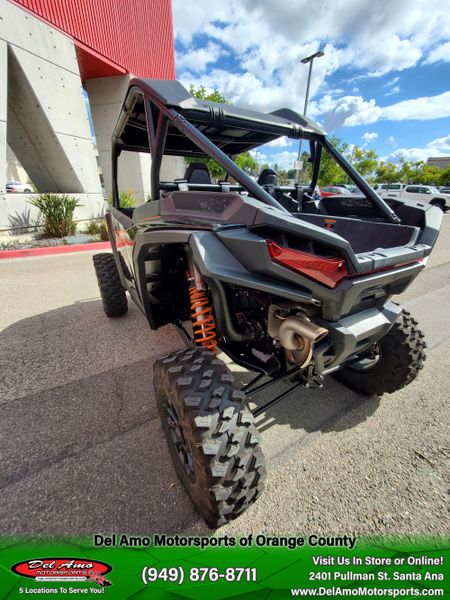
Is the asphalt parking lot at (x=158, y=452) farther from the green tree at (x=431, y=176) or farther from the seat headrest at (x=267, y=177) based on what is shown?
the green tree at (x=431, y=176)

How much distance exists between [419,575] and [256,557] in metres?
0.70

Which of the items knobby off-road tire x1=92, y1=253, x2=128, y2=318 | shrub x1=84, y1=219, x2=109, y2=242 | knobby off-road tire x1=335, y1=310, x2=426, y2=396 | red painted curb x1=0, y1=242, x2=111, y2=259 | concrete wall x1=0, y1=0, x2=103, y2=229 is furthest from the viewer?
shrub x1=84, y1=219, x2=109, y2=242

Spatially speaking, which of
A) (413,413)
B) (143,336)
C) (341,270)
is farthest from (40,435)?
(413,413)

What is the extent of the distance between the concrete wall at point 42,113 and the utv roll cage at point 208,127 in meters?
7.63

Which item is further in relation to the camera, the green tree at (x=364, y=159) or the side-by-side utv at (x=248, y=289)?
the green tree at (x=364, y=159)

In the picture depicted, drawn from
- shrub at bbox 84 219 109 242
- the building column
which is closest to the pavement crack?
shrub at bbox 84 219 109 242

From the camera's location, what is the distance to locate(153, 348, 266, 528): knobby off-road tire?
1.21 m

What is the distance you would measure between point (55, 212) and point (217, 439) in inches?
351

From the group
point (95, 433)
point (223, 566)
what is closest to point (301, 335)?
point (223, 566)

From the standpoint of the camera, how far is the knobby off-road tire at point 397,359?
6.69 feet

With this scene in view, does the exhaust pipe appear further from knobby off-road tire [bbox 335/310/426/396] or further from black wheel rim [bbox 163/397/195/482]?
knobby off-road tire [bbox 335/310/426/396]

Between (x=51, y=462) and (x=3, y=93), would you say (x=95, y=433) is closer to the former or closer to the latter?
(x=51, y=462)

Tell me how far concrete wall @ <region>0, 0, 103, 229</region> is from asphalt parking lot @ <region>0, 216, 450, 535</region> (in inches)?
290

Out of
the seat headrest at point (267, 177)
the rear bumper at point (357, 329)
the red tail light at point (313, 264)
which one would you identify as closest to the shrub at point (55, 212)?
the seat headrest at point (267, 177)
